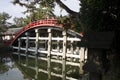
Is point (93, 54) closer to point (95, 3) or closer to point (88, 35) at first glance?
point (88, 35)

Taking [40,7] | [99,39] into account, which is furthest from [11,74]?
[99,39]

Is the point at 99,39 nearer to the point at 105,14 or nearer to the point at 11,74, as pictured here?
the point at 105,14

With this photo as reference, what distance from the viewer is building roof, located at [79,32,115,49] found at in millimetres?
4426

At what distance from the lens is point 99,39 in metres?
4.56

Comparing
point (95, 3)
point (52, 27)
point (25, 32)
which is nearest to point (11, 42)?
point (25, 32)

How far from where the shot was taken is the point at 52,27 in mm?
29812

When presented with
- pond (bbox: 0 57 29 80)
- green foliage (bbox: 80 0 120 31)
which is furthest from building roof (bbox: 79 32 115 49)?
pond (bbox: 0 57 29 80)

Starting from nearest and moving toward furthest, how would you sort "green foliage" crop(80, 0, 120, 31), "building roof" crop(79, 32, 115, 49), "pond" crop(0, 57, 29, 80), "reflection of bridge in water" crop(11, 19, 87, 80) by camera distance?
1. "building roof" crop(79, 32, 115, 49)
2. "green foliage" crop(80, 0, 120, 31)
3. "pond" crop(0, 57, 29, 80)
4. "reflection of bridge in water" crop(11, 19, 87, 80)

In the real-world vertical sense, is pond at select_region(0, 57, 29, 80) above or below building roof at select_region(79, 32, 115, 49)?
below

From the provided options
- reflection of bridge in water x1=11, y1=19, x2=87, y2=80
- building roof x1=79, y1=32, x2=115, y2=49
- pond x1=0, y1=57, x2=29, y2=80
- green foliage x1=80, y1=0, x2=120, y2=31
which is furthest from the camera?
reflection of bridge in water x1=11, y1=19, x2=87, y2=80

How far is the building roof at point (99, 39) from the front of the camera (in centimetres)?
443

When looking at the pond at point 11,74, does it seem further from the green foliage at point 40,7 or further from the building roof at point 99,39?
the building roof at point 99,39

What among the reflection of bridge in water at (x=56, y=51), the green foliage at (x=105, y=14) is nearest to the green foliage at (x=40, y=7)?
the green foliage at (x=105, y=14)

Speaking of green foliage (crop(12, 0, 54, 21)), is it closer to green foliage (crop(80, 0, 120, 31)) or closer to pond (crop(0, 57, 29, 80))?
green foliage (crop(80, 0, 120, 31))
